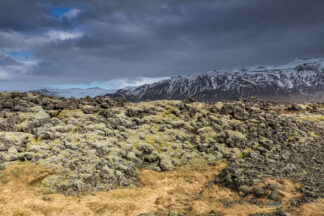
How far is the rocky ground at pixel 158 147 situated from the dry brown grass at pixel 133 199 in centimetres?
43

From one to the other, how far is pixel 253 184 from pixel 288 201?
468 centimetres

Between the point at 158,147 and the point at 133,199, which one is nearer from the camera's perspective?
the point at 133,199

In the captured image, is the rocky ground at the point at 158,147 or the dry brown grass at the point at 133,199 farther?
the rocky ground at the point at 158,147

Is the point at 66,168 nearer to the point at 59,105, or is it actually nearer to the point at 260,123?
the point at 59,105

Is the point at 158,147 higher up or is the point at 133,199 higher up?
the point at 158,147

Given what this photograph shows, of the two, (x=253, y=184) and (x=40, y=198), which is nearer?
(x=40, y=198)

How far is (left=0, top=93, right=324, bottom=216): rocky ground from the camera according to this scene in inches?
1088

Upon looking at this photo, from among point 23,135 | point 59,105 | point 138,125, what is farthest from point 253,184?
point 59,105

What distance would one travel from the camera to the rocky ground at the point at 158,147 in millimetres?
27625

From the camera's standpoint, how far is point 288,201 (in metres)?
24.9

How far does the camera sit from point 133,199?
87.1 feet

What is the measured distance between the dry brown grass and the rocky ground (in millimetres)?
430

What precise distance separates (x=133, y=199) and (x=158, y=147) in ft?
46.3

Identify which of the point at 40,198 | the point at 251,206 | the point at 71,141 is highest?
the point at 71,141
